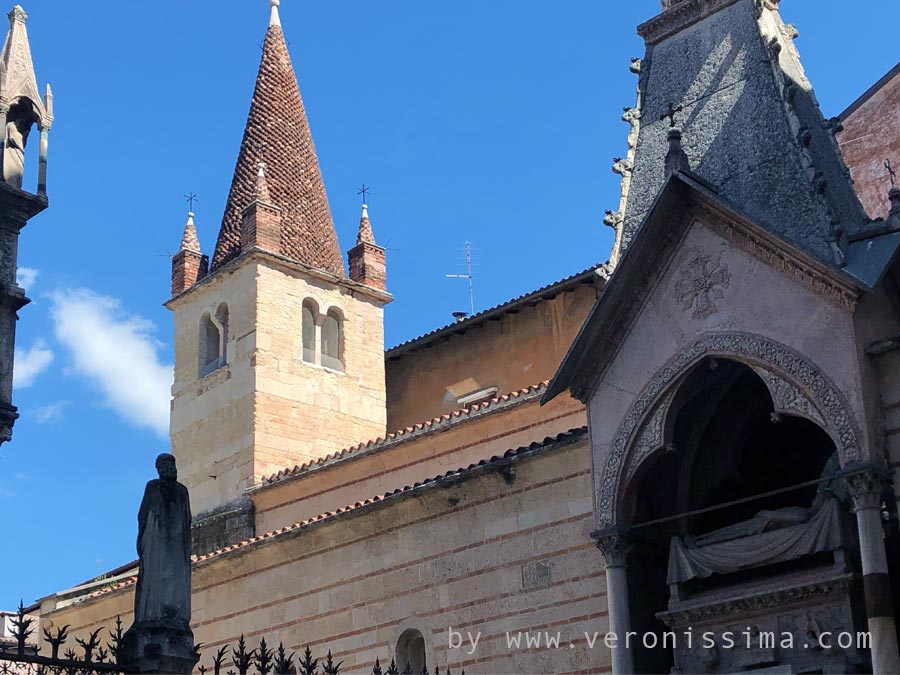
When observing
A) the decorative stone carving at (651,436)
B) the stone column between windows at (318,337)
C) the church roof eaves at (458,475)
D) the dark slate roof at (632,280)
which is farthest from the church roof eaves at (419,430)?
the decorative stone carving at (651,436)

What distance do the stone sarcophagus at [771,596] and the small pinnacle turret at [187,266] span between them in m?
17.3

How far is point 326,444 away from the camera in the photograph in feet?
90.3

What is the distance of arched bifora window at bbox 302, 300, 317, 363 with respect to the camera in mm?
28266

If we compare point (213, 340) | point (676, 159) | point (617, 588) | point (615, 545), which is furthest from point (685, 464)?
point (213, 340)

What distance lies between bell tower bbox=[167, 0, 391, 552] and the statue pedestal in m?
15.7

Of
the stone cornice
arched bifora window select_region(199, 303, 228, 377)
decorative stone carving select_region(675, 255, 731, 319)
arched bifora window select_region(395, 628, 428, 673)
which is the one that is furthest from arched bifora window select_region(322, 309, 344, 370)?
the stone cornice

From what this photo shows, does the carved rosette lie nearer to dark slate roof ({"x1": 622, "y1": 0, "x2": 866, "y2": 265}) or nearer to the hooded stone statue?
dark slate roof ({"x1": 622, "y1": 0, "x2": 866, "y2": 265})

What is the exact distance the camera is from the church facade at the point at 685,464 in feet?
43.0

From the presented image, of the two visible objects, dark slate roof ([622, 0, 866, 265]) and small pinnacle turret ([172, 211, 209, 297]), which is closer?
dark slate roof ([622, 0, 866, 265])

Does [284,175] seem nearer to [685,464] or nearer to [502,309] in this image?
[502,309]

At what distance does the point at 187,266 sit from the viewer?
29688 mm

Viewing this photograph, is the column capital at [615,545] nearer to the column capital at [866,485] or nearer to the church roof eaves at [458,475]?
the church roof eaves at [458,475]

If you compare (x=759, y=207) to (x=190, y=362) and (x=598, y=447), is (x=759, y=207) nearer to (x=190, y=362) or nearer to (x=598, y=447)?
(x=598, y=447)

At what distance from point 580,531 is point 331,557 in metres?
3.97
